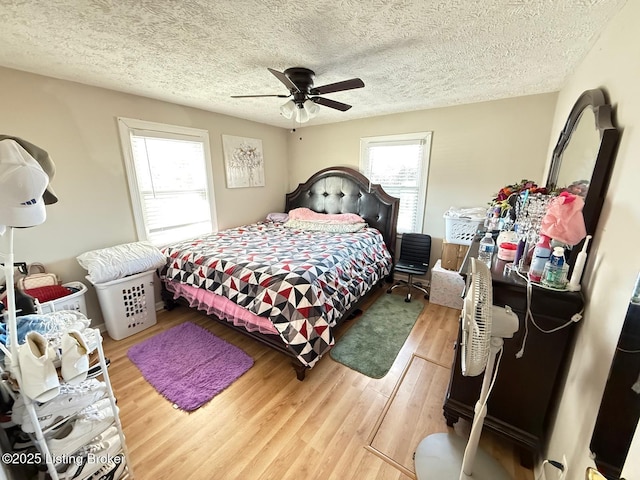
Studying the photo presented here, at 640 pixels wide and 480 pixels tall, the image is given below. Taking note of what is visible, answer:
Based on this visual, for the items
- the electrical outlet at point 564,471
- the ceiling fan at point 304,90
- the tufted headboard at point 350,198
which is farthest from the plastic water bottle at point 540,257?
the tufted headboard at point 350,198

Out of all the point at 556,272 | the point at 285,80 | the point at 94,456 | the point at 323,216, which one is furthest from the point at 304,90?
the point at 94,456

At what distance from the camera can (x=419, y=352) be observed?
2.26m

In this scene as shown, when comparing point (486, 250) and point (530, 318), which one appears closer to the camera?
point (530, 318)

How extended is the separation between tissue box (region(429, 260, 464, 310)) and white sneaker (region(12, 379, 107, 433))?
3021mm

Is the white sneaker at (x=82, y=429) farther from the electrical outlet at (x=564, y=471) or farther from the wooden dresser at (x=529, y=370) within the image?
the electrical outlet at (x=564, y=471)

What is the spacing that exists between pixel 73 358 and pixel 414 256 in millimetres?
3272

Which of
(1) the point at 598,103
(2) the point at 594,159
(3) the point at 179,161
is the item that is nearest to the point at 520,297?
(2) the point at 594,159

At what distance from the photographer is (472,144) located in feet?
9.62

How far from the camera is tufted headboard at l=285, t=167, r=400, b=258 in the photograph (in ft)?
11.3

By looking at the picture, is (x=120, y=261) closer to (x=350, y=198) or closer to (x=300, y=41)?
(x=300, y=41)

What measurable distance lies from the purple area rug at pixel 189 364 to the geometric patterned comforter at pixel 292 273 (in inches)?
19.5

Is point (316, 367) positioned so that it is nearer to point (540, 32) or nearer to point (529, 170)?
point (540, 32)

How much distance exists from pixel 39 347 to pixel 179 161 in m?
2.42

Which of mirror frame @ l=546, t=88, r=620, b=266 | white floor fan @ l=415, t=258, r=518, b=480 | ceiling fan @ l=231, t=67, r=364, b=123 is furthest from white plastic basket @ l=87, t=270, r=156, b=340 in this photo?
mirror frame @ l=546, t=88, r=620, b=266
